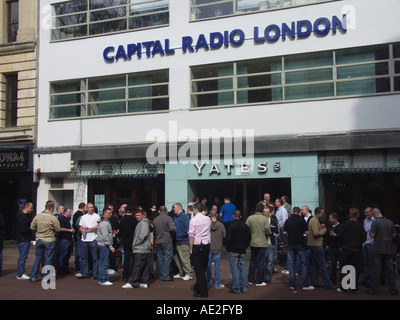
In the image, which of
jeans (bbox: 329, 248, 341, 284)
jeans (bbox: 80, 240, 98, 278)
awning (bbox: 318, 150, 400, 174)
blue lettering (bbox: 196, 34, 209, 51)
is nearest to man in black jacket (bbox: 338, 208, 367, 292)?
jeans (bbox: 329, 248, 341, 284)

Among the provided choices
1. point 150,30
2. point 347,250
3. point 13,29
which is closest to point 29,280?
point 347,250

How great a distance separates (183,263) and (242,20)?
914 centimetres

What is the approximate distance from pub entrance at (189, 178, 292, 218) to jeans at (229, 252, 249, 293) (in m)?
6.42

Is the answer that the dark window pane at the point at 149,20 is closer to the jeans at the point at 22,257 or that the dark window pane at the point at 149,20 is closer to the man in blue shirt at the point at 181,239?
the man in blue shirt at the point at 181,239

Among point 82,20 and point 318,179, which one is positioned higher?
point 82,20

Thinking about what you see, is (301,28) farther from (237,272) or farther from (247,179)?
(237,272)

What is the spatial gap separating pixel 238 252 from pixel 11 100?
14.7 m

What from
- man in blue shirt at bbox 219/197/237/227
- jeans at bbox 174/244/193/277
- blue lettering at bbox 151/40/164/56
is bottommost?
jeans at bbox 174/244/193/277

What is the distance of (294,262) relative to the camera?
1060cm

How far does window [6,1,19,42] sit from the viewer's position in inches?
805

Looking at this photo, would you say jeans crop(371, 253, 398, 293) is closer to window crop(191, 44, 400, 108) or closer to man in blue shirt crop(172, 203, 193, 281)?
man in blue shirt crop(172, 203, 193, 281)

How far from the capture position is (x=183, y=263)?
11.9 m

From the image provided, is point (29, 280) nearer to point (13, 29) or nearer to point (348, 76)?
point (348, 76)
